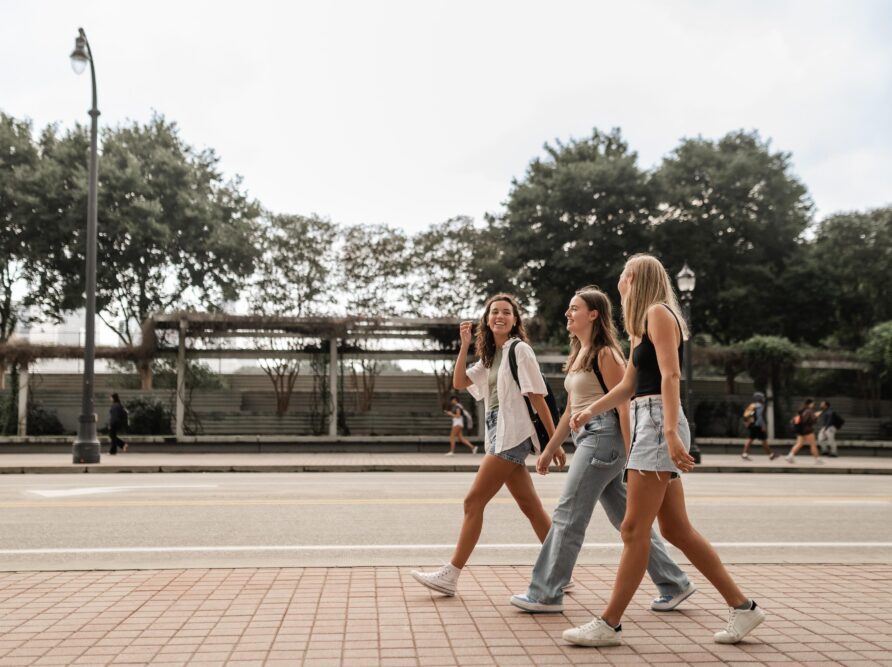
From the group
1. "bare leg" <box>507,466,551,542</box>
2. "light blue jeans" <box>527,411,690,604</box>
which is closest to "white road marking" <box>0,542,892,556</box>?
"bare leg" <box>507,466,551,542</box>

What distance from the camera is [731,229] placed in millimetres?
38000

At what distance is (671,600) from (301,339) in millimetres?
20209

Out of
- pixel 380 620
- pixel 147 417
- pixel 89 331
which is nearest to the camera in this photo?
pixel 380 620

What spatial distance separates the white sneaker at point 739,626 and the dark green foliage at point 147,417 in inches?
874

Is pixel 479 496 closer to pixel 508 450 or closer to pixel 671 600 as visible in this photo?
pixel 508 450

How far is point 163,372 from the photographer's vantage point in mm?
25047

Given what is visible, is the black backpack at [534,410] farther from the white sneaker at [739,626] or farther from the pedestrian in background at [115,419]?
the pedestrian in background at [115,419]

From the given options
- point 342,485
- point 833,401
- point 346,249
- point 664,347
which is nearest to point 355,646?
point 664,347

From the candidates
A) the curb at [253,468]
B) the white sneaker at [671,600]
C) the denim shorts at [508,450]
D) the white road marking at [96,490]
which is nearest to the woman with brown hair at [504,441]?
the denim shorts at [508,450]

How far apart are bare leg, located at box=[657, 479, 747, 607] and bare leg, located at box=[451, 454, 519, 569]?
3.61 feet

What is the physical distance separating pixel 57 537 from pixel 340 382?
677 inches

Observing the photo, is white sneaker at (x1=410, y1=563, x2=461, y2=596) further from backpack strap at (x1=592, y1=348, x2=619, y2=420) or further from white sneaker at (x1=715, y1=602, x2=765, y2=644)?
white sneaker at (x1=715, y1=602, x2=765, y2=644)

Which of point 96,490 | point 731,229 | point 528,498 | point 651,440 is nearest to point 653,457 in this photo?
point 651,440

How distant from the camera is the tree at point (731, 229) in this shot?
122ft
